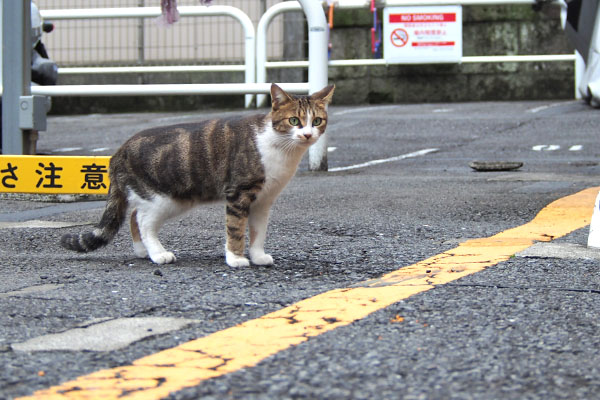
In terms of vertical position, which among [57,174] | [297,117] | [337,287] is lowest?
[337,287]

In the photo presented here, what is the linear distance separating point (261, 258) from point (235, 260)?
0.40 ft

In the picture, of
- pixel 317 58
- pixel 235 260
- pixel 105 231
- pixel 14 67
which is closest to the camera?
pixel 235 260

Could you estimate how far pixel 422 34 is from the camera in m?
14.0

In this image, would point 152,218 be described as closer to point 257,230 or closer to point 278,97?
point 257,230

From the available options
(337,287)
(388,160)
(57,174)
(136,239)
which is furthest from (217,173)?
(388,160)

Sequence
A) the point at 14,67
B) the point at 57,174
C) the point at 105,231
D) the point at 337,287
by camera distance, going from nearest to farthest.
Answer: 1. the point at 337,287
2. the point at 105,231
3. the point at 57,174
4. the point at 14,67

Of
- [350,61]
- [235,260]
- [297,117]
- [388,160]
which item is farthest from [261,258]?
[350,61]

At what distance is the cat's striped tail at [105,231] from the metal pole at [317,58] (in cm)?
341

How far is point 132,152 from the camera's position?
4.19 meters

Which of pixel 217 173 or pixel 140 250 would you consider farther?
pixel 140 250

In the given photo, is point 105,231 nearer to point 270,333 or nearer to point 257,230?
point 257,230

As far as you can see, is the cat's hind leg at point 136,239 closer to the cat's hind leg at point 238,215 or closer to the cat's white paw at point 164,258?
the cat's white paw at point 164,258

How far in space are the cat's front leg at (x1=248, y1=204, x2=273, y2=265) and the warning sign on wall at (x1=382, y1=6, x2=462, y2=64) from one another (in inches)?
395

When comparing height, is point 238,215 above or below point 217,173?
below
